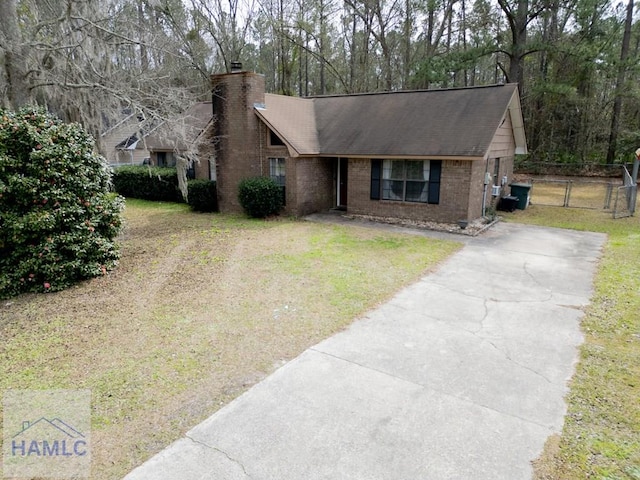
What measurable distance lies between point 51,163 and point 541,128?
29664 mm

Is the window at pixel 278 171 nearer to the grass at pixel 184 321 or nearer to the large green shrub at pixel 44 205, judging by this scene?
the grass at pixel 184 321

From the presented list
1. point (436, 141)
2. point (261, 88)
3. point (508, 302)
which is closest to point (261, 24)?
point (261, 88)

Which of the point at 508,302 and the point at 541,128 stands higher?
the point at 541,128

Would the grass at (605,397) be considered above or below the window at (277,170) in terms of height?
below

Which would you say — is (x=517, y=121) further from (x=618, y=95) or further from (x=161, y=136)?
(x=618, y=95)

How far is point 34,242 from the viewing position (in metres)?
7.64

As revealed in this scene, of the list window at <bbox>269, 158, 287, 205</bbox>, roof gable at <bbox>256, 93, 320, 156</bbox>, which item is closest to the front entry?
roof gable at <bbox>256, 93, 320, 156</bbox>

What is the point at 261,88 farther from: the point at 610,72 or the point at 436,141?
the point at 610,72

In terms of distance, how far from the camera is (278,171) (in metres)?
14.7

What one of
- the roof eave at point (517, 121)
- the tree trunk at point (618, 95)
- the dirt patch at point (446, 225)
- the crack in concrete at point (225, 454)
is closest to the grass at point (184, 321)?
the crack in concrete at point (225, 454)

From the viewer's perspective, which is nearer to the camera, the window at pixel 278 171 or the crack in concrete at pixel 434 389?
the crack in concrete at pixel 434 389

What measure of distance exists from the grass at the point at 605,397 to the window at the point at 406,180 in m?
5.67

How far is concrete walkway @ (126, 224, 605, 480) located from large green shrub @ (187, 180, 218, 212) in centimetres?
1064

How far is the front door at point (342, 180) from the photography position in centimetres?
1567
